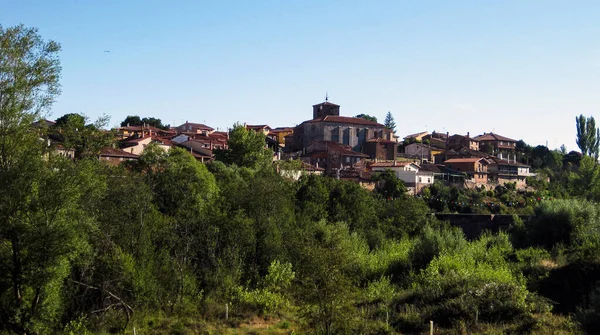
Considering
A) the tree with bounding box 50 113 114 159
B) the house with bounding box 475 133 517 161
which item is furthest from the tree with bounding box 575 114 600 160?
the tree with bounding box 50 113 114 159

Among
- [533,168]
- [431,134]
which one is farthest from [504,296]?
[431,134]

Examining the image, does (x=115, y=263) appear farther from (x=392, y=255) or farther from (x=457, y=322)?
(x=392, y=255)

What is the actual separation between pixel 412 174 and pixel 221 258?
35.4 metres

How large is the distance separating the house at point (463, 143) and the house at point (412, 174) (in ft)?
81.3

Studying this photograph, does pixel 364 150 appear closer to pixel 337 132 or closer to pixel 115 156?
pixel 337 132

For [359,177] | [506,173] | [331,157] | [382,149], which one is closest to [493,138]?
[506,173]

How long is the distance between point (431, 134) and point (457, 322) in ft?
275

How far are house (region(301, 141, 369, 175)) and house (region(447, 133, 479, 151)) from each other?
24.2m

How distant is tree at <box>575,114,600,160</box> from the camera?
75.8 meters

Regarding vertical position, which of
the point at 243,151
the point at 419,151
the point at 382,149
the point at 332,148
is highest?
the point at 419,151

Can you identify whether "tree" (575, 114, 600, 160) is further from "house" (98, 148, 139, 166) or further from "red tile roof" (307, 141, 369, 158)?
"house" (98, 148, 139, 166)

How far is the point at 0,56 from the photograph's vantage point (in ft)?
51.7

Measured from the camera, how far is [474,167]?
6412 centimetres

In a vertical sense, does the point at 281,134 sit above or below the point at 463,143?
above
